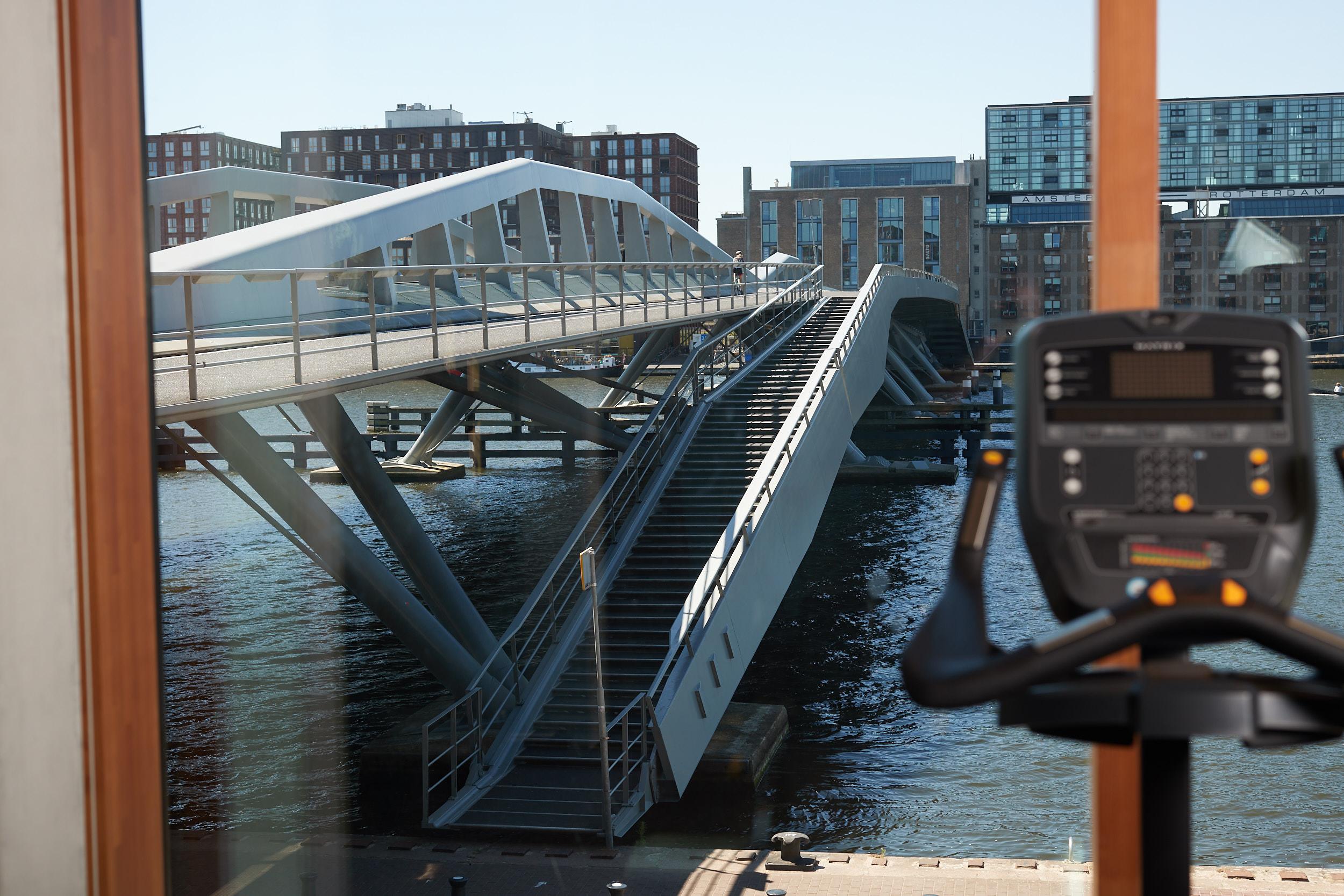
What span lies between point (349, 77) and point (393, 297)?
24.2 feet

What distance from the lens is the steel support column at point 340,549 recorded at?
9.68m

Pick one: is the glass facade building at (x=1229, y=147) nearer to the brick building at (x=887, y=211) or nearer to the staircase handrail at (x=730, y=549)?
the brick building at (x=887, y=211)

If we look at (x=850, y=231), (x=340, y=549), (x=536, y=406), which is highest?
(x=850, y=231)

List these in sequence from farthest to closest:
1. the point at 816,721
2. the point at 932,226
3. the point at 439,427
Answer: the point at 439,427 < the point at 816,721 < the point at 932,226

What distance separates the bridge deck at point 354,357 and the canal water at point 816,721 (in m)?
0.62

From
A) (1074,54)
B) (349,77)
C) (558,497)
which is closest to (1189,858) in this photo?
(1074,54)

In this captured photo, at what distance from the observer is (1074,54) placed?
3.38 metres

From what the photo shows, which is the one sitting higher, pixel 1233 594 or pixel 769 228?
pixel 769 228

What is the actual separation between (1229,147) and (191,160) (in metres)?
2.99

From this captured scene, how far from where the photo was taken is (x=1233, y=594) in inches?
52.9

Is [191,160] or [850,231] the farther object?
[850,231]

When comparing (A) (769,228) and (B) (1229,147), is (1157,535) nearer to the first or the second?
(B) (1229,147)

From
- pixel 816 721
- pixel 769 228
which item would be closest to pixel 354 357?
pixel 769 228

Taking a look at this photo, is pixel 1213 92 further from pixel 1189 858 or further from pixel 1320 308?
pixel 1189 858
